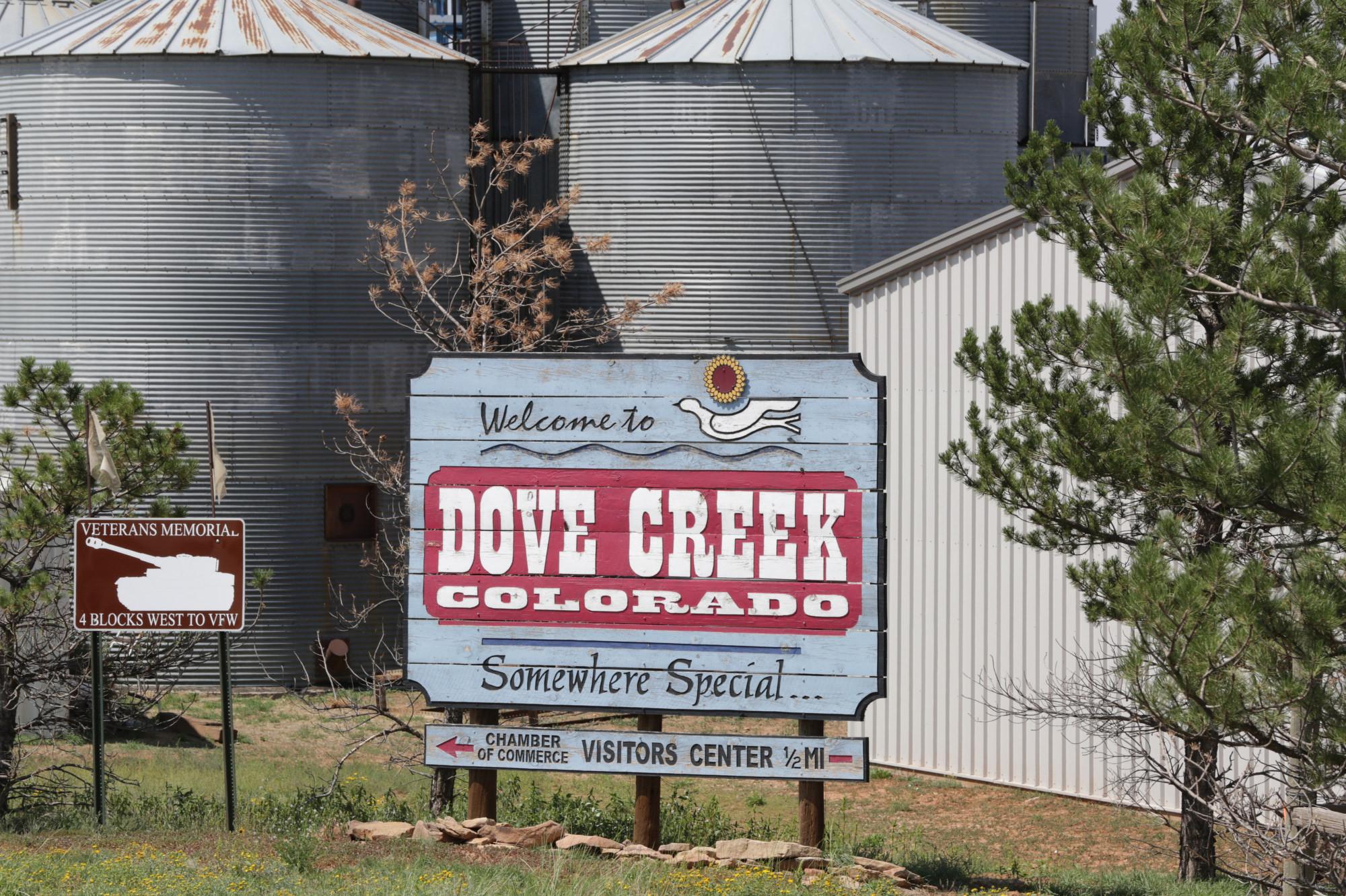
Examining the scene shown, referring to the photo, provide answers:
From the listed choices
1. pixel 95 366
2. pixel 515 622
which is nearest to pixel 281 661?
pixel 95 366

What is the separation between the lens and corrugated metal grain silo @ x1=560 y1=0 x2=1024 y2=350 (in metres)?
28.2

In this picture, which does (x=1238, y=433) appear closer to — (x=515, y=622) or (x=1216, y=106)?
(x=1216, y=106)

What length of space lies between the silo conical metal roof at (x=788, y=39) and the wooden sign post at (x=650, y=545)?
52.0 feet

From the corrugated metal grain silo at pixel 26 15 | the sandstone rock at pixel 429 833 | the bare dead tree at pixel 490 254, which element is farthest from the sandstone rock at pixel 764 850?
the corrugated metal grain silo at pixel 26 15

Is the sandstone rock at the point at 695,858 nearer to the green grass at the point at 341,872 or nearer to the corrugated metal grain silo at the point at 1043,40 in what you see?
the green grass at the point at 341,872

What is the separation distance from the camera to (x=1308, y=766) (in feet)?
39.0

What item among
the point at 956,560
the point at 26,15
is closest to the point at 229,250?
the point at 956,560

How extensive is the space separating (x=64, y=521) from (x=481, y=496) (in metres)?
4.60

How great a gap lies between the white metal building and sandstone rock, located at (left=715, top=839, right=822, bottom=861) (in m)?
8.63

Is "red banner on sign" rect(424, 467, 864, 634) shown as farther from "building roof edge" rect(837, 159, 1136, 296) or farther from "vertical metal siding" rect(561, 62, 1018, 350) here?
"vertical metal siding" rect(561, 62, 1018, 350)

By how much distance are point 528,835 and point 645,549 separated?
2.38 meters

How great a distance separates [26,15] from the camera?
133 feet

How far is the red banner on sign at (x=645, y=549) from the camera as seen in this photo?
518 inches

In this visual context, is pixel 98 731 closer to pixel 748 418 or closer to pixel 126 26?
pixel 748 418
